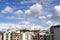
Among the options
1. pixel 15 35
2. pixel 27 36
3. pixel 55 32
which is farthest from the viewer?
pixel 27 36

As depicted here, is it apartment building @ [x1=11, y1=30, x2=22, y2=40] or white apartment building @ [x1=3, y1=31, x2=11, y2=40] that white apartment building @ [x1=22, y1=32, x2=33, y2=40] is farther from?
white apartment building @ [x1=3, y1=31, x2=11, y2=40]

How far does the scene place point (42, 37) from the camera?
7038 centimetres

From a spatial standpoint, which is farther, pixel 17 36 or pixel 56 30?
pixel 17 36

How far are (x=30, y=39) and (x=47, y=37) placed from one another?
8.12 metres

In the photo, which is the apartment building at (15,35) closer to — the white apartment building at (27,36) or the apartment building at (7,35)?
the apartment building at (7,35)

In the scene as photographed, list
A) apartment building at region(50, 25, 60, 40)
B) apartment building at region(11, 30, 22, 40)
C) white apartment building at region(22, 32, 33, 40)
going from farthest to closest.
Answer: white apartment building at region(22, 32, 33, 40)
apartment building at region(11, 30, 22, 40)
apartment building at region(50, 25, 60, 40)

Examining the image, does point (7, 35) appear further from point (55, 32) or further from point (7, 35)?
point (55, 32)

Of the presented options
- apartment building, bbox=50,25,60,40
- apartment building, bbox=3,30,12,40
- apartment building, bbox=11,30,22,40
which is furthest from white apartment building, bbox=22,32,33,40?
apartment building, bbox=50,25,60,40

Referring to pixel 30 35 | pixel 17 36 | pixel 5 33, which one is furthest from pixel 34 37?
pixel 5 33

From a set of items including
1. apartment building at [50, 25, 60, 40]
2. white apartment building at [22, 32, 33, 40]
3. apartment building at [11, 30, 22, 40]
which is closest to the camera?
apartment building at [50, 25, 60, 40]

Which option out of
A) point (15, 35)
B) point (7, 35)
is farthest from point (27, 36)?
point (7, 35)

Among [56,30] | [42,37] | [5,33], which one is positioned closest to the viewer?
[56,30]

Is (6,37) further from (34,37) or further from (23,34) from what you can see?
(34,37)

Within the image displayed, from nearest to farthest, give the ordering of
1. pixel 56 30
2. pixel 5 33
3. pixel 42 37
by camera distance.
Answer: pixel 56 30, pixel 42 37, pixel 5 33
